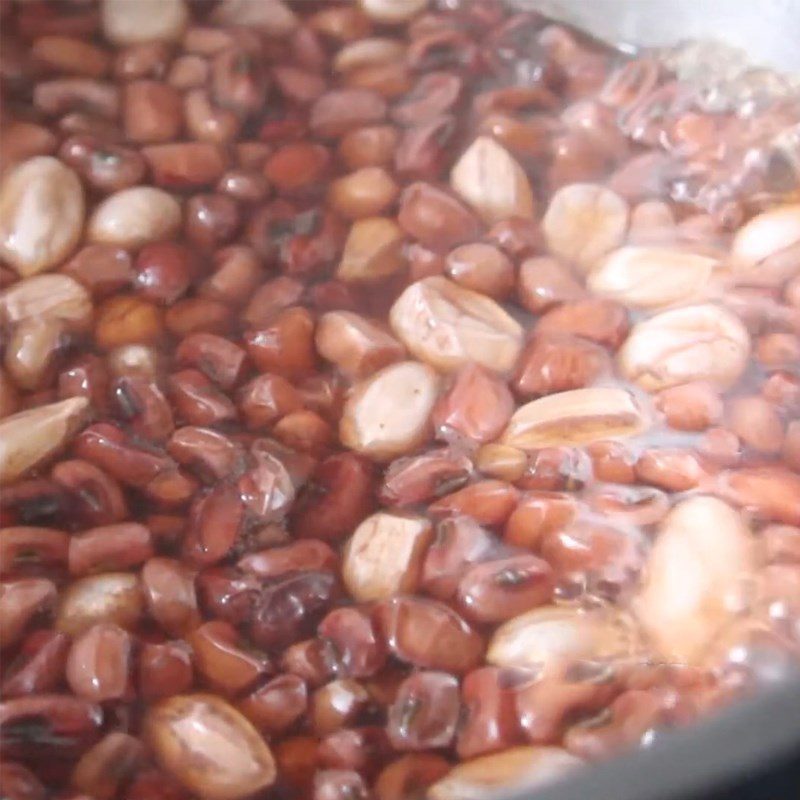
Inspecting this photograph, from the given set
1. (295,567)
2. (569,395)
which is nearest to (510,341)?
(569,395)

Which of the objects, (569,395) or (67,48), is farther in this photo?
(67,48)

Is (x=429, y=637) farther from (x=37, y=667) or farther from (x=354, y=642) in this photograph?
(x=37, y=667)

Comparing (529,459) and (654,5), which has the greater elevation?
(654,5)

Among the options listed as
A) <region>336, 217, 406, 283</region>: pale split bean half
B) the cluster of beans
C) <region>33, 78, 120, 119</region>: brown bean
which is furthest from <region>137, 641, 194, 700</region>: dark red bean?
<region>33, 78, 120, 119</region>: brown bean

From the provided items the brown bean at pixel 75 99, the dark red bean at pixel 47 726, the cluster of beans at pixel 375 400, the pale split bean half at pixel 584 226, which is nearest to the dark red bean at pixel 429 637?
the cluster of beans at pixel 375 400

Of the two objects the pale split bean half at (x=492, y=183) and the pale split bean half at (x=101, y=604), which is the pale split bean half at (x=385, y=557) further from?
the pale split bean half at (x=492, y=183)

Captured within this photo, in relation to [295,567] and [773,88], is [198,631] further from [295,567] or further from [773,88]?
[773,88]
